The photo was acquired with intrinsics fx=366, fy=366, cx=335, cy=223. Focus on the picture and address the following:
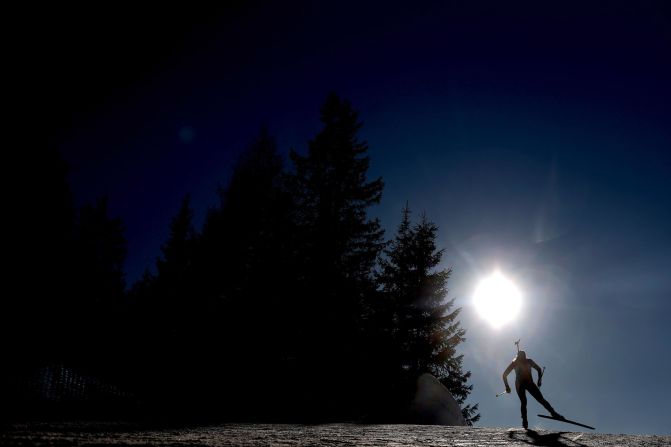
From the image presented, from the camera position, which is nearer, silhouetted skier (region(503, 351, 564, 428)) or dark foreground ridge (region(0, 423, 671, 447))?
dark foreground ridge (region(0, 423, 671, 447))

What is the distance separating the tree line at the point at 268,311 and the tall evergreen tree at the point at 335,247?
7 cm

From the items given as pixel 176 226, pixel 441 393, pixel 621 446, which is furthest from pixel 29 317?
pixel 621 446

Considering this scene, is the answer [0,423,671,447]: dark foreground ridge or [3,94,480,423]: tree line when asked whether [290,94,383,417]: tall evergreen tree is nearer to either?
[3,94,480,423]: tree line

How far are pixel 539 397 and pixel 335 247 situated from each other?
11.6m

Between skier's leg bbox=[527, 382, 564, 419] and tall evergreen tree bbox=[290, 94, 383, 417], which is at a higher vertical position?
tall evergreen tree bbox=[290, 94, 383, 417]

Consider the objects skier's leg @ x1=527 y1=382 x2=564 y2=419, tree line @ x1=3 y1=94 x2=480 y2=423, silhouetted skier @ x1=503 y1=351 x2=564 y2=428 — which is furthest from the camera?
tree line @ x1=3 y1=94 x2=480 y2=423

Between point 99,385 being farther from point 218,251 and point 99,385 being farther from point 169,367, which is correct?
point 218,251

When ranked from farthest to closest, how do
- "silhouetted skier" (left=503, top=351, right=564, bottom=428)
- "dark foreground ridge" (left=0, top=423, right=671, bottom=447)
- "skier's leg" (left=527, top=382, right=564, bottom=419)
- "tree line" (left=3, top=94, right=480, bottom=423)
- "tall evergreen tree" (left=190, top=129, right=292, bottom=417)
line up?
"tall evergreen tree" (left=190, top=129, right=292, bottom=417) → "tree line" (left=3, top=94, right=480, bottom=423) → "silhouetted skier" (left=503, top=351, right=564, bottom=428) → "skier's leg" (left=527, top=382, right=564, bottom=419) → "dark foreground ridge" (left=0, top=423, right=671, bottom=447)

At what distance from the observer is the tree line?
15.3 m

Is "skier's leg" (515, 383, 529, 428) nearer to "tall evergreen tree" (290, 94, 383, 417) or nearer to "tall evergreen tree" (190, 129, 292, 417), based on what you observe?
"tall evergreen tree" (290, 94, 383, 417)

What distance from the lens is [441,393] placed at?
1469 cm

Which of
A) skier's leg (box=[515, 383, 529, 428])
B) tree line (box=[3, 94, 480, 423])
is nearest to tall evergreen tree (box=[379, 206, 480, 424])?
tree line (box=[3, 94, 480, 423])

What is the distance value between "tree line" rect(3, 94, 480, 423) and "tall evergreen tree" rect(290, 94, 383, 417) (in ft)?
0.22

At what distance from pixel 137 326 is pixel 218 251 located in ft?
19.9
